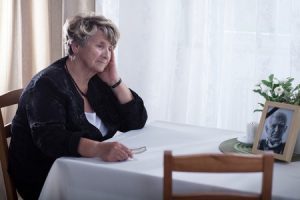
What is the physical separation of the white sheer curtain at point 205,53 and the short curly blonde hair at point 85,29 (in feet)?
2.69

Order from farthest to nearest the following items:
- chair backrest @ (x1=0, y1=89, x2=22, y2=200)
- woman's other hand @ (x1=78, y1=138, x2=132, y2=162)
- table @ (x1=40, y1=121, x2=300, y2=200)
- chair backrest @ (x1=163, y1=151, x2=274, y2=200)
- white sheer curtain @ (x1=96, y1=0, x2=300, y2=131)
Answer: white sheer curtain @ (x1=96, y1=0, x2=300, y2=131) → chair backrest @ (x1=0, y1=89, x2=22, y2=200) → woman's other hand @ (x1=78, y1=138, x2=132, y2=162) → table @ (x1=40, y1=121, x2=300, y2=200) → chair backrest @ (x1=163, y1=151, x2=274, y2=200)

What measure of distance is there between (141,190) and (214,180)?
8.8 inches

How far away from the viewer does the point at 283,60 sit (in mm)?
2523

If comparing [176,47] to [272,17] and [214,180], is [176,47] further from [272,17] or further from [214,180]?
[214,180]

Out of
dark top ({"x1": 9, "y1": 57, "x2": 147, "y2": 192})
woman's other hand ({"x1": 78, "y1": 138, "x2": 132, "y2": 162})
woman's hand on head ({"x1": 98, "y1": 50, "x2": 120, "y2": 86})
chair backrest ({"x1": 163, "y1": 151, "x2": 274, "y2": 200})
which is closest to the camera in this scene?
chair backrest ({"x1": 163, "y1": 151, "x2": 274, "y2": 200})

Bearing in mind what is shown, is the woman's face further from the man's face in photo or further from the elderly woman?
the man's face in photo

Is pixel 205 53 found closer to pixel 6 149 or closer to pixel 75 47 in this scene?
pixel 75 47

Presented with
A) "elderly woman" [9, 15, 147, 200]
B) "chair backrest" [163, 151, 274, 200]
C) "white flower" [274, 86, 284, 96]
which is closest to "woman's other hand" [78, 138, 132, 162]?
"elderly woman" [9, 15, 147, 200]

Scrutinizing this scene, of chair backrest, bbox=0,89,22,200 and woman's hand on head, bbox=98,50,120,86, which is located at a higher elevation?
woman's hand on head, bbox=98,50,120,86

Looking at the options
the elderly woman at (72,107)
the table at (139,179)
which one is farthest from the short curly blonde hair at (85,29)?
the table at (139,179)

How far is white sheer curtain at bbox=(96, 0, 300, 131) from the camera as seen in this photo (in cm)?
251

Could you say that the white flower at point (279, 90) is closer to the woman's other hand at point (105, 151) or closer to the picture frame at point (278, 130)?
the picture frame at point (278, 130)

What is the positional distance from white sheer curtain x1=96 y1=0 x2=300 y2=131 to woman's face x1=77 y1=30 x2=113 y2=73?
0.85 m

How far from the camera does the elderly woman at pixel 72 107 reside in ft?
5.67
